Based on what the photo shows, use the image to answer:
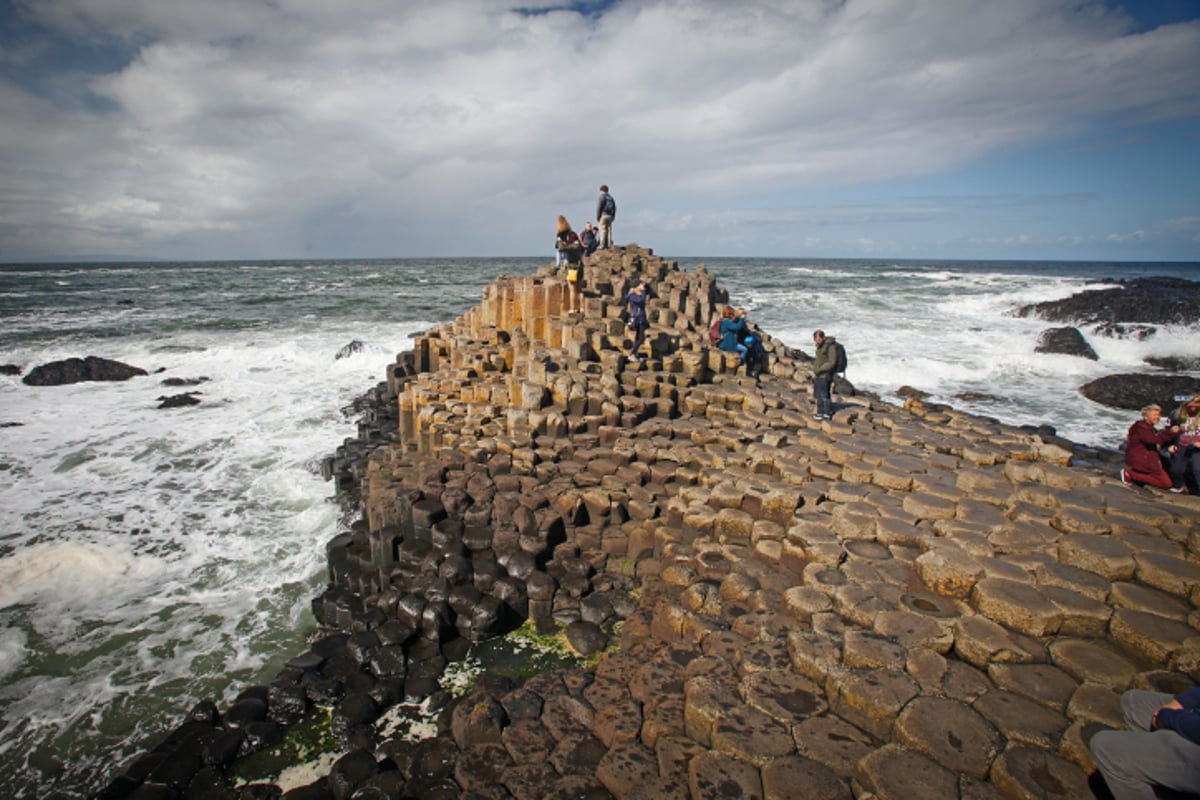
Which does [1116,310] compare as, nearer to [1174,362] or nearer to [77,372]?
[1174,362]

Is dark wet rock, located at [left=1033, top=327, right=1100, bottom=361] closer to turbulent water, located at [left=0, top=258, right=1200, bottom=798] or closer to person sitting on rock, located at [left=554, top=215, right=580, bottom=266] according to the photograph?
turbulent water, located at [left=0, top=258, right=1200, bottom=798]

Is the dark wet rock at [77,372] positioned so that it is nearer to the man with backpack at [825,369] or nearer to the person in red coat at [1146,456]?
the man with backpack at [825,369]

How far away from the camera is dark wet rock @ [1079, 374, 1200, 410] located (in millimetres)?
18000

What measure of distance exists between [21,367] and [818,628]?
30.6 meters

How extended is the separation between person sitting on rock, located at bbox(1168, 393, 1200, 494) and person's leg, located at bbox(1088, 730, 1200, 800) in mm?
6420

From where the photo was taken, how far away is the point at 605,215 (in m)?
19.8

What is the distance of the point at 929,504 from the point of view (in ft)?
23.1

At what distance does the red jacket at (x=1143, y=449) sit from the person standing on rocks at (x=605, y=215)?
14.7m

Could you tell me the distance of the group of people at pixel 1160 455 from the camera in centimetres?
765

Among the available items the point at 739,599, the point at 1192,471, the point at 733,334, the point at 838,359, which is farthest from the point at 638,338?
the point at 1192,471

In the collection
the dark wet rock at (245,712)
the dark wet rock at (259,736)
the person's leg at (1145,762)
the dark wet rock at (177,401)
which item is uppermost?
the person's leg at (1145,762)

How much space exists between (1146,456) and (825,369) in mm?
4418

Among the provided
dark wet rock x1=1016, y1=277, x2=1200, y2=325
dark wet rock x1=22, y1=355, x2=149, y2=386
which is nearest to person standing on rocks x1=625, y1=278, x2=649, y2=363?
dark wet rock x1=22, y1=355, x2=149, y2=386

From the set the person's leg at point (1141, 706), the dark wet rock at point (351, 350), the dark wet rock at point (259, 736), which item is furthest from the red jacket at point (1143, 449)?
the dark wet rock at point (351, 350)
